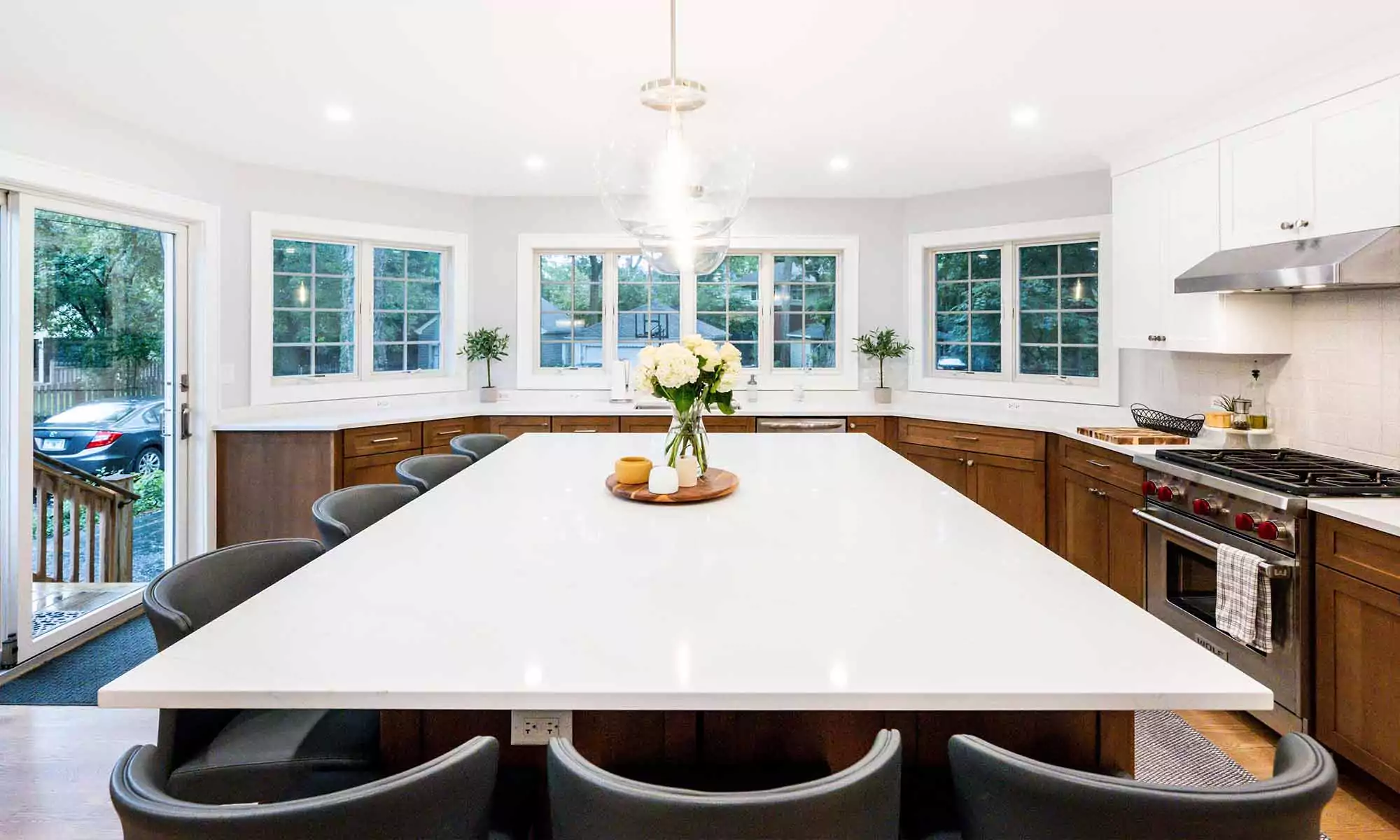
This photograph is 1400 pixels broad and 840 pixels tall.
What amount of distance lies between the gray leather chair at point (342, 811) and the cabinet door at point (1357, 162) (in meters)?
3.28

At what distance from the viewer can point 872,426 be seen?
528 centimetres

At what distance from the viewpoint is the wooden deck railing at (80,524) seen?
138 inches

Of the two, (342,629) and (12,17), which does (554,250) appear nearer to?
(12,17)

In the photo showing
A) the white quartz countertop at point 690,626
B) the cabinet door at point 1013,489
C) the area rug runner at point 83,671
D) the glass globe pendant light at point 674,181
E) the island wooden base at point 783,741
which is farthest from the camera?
the cabinet door at point 1013,489

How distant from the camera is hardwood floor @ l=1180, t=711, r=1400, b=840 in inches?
85.7

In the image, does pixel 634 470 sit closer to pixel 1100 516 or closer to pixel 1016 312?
pixel 1100 516

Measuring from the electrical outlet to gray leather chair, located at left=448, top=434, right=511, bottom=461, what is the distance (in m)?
2.62

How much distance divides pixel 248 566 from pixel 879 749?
1.51 metres

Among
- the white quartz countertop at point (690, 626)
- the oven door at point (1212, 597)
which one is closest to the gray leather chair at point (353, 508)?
the white quartz countertop at point (690, 626)

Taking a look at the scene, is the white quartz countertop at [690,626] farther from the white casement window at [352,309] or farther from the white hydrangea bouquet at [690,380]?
the white casement window at [352,309]

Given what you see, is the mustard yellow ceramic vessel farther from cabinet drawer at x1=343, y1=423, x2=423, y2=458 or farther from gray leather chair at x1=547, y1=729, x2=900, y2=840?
cabinet drawer at x1=343, y1=423, x2=423, y2=458

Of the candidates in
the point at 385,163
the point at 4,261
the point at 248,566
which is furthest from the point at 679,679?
the point at 385,163

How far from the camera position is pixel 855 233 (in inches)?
225

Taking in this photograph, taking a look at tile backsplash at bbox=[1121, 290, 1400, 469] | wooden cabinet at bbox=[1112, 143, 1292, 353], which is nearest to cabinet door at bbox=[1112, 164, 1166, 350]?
wooden cabinet at bbox=[1112, 143, 1292, 353]
